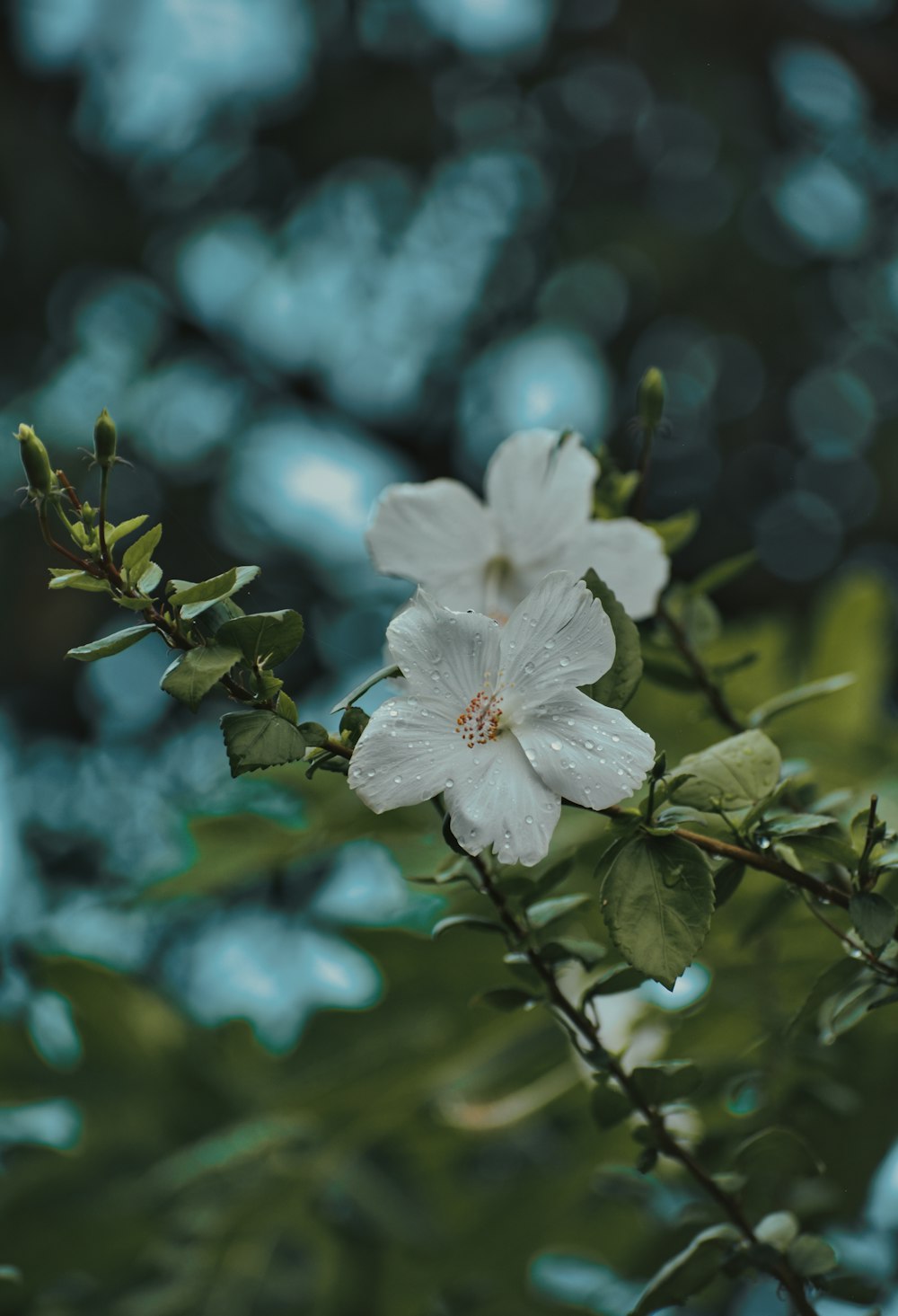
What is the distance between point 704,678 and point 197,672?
0.72ft

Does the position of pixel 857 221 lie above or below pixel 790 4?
below

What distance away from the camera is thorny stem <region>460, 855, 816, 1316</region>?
318mm

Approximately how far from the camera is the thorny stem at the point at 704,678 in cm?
44

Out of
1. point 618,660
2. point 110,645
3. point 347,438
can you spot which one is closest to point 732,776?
point 618,660

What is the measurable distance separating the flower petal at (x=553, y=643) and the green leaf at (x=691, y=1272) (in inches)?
5.9

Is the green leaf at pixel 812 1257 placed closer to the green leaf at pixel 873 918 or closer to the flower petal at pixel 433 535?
the green leaf at pixel 873 918

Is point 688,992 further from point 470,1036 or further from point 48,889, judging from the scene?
point 48,889

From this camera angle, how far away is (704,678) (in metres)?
0.44

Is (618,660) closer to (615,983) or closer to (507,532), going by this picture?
(615,983)

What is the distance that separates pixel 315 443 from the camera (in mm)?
1947

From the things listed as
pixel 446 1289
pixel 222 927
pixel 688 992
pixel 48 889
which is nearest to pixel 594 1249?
pixel 446 1289

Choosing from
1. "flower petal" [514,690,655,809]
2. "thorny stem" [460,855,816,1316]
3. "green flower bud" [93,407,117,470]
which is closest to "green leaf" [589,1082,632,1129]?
"thorny stem" [460,855,816,1316]

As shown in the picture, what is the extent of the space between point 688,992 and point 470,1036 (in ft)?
0.63

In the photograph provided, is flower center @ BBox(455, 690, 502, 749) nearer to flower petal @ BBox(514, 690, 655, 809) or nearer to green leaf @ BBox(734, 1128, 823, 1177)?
flower petal @ BBox(514, 690, 655, 809)
